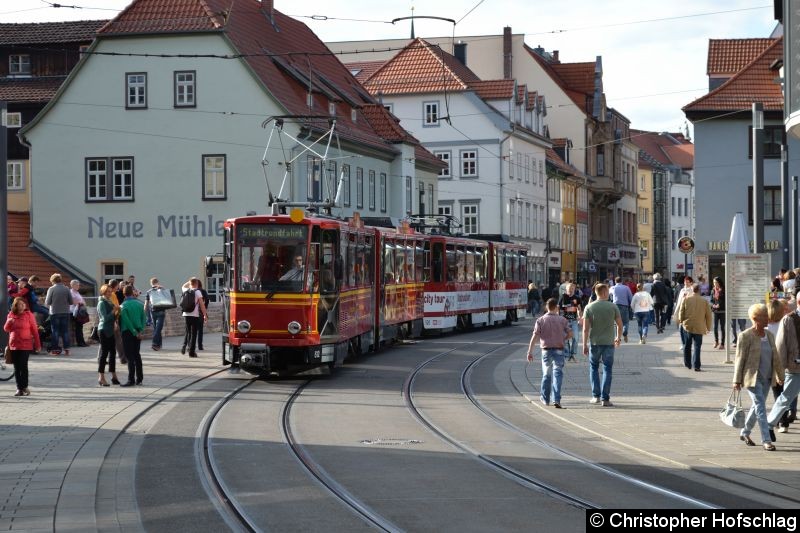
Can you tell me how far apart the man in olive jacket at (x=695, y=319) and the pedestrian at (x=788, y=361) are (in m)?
10.6

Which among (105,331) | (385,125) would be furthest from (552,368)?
(385,125)

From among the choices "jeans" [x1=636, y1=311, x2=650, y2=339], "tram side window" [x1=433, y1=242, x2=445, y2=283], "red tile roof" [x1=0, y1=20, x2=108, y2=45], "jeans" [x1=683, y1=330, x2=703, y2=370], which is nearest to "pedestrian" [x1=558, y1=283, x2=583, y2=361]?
"jeans" [x1=683, y1=330, x2=703, y2=370]

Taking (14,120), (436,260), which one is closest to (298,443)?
(436,260)

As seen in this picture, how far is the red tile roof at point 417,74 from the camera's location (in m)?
76.8

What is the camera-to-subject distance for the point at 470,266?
4356 centimetres

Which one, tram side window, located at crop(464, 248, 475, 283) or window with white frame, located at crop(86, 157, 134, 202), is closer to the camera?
tram side window, located at crop(464, 248, 475, 283)

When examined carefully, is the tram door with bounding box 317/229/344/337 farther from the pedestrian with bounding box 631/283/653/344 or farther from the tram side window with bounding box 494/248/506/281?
the tram side window with bounding box 494/248/506/281

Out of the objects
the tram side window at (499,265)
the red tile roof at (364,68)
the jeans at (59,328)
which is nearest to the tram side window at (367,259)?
the jeans at (59,328)

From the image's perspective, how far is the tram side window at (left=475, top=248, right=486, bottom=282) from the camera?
1764 inches

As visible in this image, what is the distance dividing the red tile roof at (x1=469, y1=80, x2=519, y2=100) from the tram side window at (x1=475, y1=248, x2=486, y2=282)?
111 feet

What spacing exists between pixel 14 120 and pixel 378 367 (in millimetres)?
40050

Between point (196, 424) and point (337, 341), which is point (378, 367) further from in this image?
point (196, 424)

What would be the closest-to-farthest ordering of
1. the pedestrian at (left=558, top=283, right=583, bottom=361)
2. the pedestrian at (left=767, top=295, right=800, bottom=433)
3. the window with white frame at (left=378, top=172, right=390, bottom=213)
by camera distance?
the pedestrian at (left=767, top=295, right=800, bottom=433) < the pedestrian at (left=558, top=283, right=583, bottom=361) < the window with white frame at (left=378, top=172, right=390, bottom=213)

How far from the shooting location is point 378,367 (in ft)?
92.5
